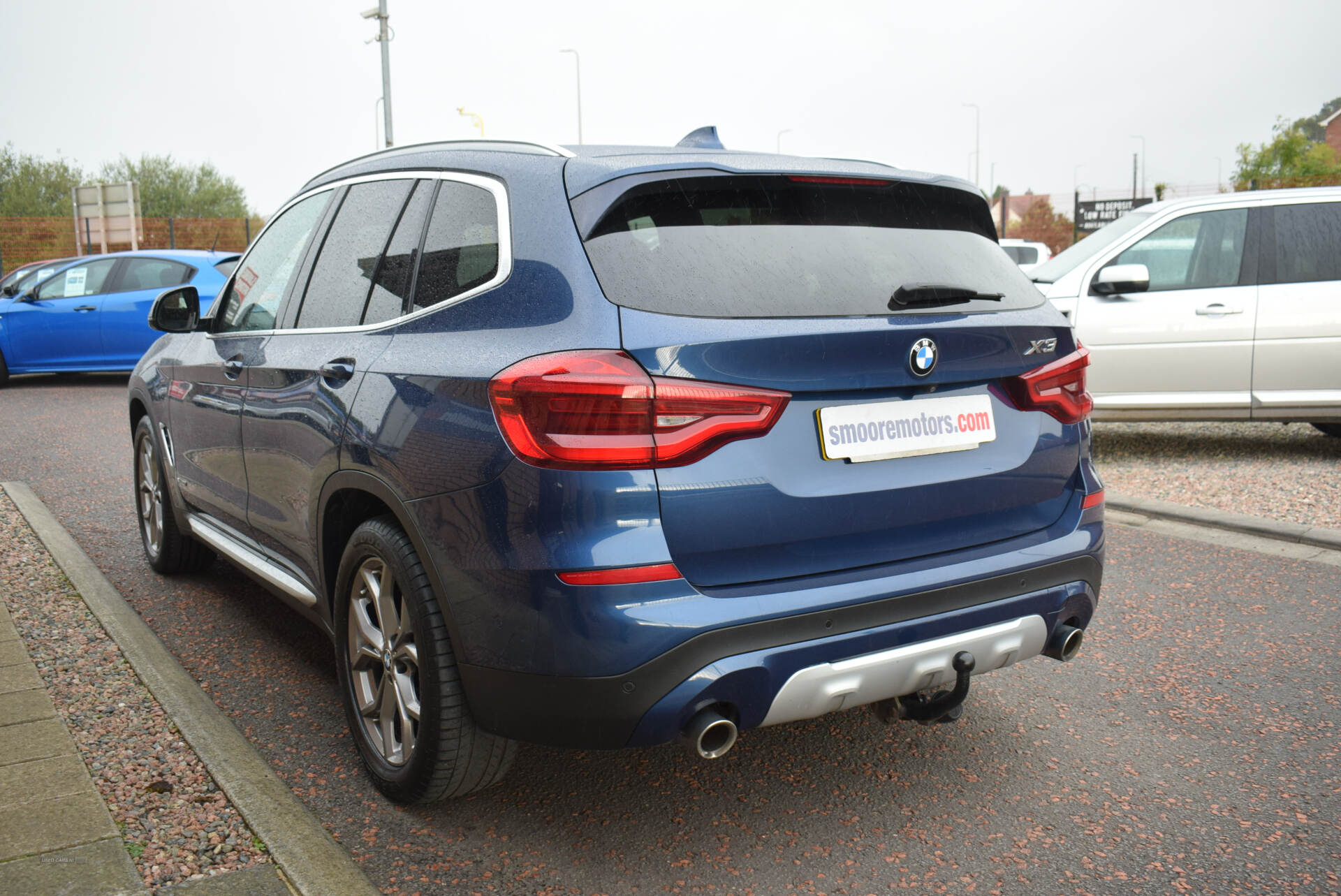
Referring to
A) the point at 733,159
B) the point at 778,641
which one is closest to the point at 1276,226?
the point at 733,159

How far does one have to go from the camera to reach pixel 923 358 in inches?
106

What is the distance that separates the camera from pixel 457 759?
2787 mm

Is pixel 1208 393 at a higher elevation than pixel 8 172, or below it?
below

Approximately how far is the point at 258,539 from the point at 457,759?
1601mm

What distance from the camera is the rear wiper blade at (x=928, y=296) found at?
2764 millimetres

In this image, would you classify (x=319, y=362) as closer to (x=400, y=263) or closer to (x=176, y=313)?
(x=400, y=263)

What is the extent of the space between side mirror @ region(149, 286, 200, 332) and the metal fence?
28097 mm

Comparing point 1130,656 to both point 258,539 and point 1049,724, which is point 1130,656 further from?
point 258,539

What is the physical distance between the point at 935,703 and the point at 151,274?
13956 mm

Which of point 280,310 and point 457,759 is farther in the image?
point 280,310

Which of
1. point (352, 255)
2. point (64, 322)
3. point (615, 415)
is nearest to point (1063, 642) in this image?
point (615, 415)

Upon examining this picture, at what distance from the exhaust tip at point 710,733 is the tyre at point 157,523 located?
3.43m

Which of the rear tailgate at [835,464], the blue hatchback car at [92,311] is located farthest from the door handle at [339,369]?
the blue hatchback car at [92,311]

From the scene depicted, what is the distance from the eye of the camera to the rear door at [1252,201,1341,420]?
777cm
